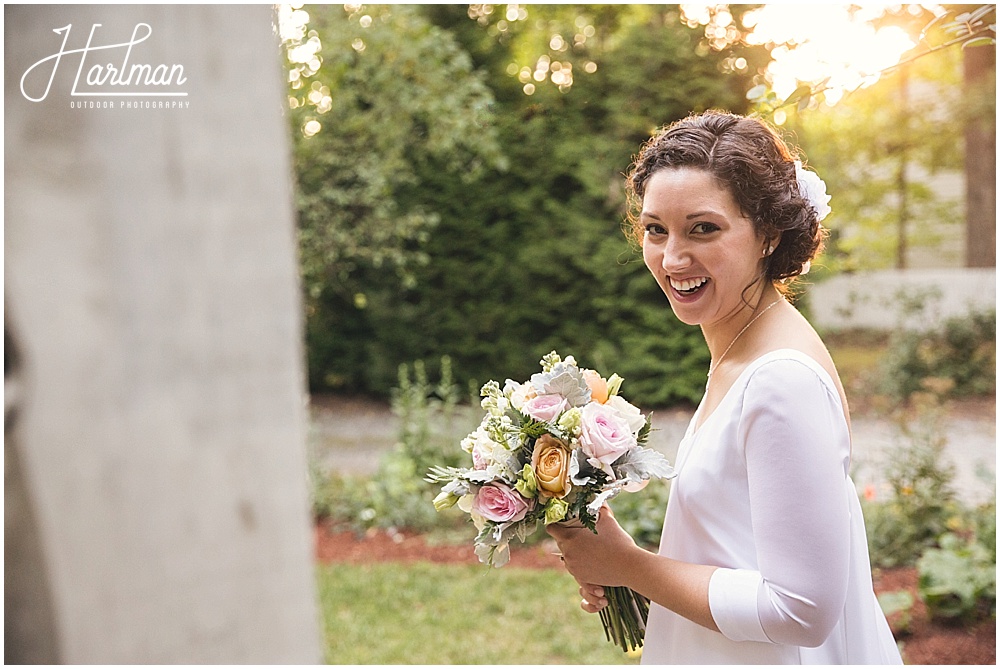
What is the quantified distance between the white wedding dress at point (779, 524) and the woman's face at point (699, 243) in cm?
20

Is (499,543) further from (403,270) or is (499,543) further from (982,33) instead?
(403,270)

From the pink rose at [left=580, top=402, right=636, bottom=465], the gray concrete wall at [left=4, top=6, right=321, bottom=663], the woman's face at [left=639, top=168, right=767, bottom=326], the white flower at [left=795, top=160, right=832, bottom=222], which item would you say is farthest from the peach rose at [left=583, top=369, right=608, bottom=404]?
the gray concrete wall at [left=4, top=6, right=321, bottom=663]

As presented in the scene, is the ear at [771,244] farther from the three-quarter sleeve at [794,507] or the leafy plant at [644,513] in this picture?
the leafy plant at [644,513]

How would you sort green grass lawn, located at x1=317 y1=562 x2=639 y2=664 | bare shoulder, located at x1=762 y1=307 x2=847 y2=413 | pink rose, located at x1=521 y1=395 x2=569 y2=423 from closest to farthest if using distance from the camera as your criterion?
bare shoulder, located at x1=762 y1=307 x2=847 y2=413
pink rose, located at x1=521 y1=395 x2=569 y2=423
green grass lawn, located at x1=317 y1=562 x2=639 y2=664

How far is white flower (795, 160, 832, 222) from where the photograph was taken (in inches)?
69.6

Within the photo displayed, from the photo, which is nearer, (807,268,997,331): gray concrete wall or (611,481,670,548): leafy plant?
(611,481,670,548): leafy plant

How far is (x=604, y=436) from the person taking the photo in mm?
1606

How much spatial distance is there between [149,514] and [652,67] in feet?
31.8

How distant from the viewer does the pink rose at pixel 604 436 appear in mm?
1600

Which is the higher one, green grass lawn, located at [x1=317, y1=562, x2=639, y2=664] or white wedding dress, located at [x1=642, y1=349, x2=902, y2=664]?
white wedding dress, located at [x1=642, y1=349, x2=902, y2=664]

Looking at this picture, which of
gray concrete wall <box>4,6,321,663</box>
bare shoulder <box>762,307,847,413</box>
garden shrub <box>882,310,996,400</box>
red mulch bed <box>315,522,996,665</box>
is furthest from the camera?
garden shrub <box>882,310,996,400</box>

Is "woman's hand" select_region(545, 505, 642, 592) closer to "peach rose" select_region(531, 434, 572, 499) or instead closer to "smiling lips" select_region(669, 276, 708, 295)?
"peach rose" select_region(531, 434, 572, 499)

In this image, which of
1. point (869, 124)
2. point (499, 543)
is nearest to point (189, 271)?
point (499, 543)

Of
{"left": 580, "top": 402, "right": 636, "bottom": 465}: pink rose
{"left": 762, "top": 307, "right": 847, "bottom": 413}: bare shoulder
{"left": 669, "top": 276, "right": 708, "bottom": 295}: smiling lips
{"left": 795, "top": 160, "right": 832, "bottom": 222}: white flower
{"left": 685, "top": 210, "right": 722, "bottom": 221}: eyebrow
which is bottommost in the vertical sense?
{"left": 580, "top": 402, "right": 636, "bottom": 465}: pink rose
